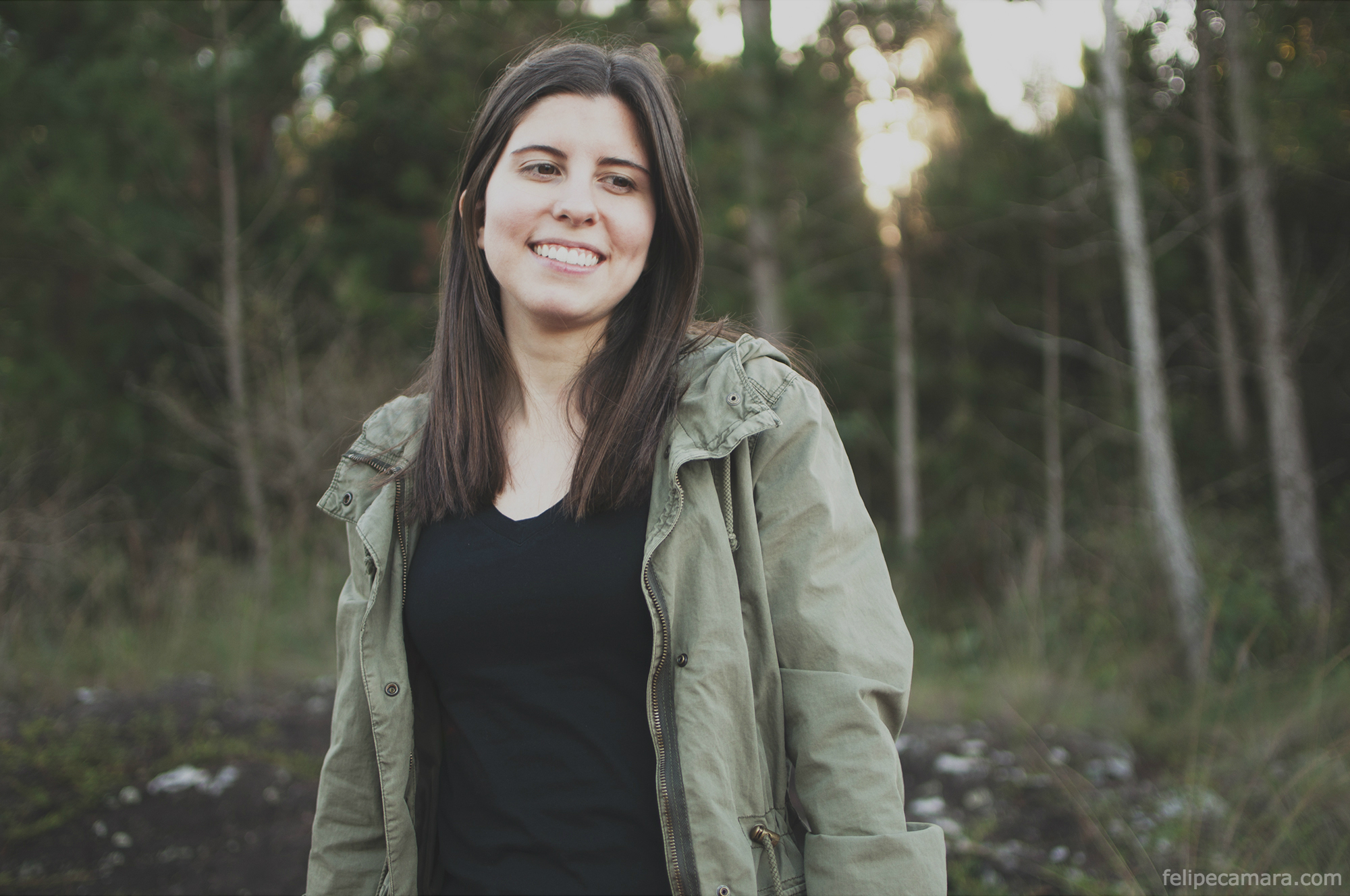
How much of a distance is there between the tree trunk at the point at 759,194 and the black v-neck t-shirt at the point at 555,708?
8356 mm

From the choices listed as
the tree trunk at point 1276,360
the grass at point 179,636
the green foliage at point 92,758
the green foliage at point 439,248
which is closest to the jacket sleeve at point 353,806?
the green foliage at point 92,758

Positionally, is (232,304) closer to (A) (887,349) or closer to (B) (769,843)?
(A) (887,349)

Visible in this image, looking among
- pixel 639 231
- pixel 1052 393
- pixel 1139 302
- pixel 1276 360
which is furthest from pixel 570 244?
pixel 1052 393

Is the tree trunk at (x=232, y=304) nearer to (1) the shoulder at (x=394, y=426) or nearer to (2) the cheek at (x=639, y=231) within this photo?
(1) the shoulder at (x=394, y=426)

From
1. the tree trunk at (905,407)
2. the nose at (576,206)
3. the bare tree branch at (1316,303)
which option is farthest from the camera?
the tree trunk at (905,407)

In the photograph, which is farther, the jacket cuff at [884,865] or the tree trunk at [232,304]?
the tree trunk at [232,304]

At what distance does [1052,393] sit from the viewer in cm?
1306

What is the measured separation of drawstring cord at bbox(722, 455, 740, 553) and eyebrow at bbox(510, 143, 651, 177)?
1.93 feet

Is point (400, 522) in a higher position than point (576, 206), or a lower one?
lower

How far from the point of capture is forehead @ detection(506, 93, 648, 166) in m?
1.60

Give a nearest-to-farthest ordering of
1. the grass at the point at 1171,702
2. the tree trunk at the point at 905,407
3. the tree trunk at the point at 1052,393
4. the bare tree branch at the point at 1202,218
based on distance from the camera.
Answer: the grass at the point at 1171,702 < the bare tree branch at the point at 1202,218 < the tree trunk at the point at 1052,393 < the tree trunk at the point at 905,407

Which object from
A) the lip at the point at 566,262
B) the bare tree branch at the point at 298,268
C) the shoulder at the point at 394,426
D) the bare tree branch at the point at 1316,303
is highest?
the bare tree branch at the point at 298,268

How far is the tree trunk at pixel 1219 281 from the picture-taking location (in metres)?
9.43

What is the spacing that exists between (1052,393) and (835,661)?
12926 millimetres
